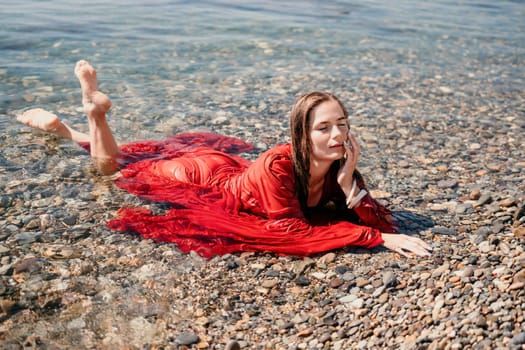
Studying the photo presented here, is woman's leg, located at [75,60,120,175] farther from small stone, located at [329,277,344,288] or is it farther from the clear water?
small stone, located at [329,277,344,288]

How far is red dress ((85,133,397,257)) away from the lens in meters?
6.21

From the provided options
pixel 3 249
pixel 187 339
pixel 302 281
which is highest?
pixel 3 249

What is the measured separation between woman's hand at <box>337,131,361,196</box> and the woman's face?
0.31 feet

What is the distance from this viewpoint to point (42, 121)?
8656mm

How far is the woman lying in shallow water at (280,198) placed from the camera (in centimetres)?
611

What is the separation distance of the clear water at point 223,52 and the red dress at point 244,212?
267cm

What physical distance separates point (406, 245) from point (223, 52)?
10.1 m

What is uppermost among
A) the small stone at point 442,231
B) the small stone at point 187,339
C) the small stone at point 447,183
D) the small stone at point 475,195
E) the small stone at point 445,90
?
the small stone at point 445,90

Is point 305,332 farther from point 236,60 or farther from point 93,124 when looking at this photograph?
point 236,60

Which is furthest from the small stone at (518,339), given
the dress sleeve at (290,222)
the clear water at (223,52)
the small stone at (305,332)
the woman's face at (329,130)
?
the clear water at (223,52)

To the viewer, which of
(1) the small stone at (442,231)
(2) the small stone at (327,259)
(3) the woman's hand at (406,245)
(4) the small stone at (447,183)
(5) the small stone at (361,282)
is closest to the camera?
(5) the small stone at (361,282)

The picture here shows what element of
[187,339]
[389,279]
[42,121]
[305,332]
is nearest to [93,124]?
[42,121]

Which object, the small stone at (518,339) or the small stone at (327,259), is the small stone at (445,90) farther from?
the small stone at (518,339)

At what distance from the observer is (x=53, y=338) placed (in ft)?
15.9
